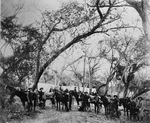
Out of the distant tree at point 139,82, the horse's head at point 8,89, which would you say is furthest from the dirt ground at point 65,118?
the distant tree at point 139,82

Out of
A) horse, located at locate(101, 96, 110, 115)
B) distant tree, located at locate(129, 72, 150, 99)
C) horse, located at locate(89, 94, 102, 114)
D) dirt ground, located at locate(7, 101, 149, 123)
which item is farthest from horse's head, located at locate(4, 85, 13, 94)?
distant tree, located at locate(129, 72, 150, 99)

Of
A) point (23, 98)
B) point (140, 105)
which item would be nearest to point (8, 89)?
point (23, 98)

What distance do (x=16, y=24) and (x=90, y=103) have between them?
2.69 metres

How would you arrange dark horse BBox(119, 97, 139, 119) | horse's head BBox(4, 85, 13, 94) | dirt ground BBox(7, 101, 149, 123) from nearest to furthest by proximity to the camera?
dirt ground BBox(7, 101, 149, 123)
dark horse BBox(119, 97, 139, 119)
horse's head BBox(4, 85, 13, 94)

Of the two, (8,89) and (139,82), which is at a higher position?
(139,82)

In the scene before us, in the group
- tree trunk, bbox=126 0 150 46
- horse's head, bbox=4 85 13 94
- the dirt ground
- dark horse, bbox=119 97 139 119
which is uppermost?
tree trunk, bbox=126 0 150 46

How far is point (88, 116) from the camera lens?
4520mm

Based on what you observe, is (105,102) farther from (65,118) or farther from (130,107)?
(65,118)

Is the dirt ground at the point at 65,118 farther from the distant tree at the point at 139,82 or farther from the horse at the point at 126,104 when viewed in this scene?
the distant tree at the point at 139,82

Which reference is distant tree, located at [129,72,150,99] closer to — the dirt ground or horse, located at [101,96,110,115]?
horse, located at [101,96,110,115]

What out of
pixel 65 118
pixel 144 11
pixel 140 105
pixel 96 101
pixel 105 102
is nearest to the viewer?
pixel 65 118

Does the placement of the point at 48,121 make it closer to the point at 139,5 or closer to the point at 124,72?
the point at 124,72

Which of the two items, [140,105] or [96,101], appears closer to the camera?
[140,105]

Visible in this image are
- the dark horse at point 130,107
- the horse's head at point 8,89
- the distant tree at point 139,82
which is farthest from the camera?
the distant tree at point 139,82
